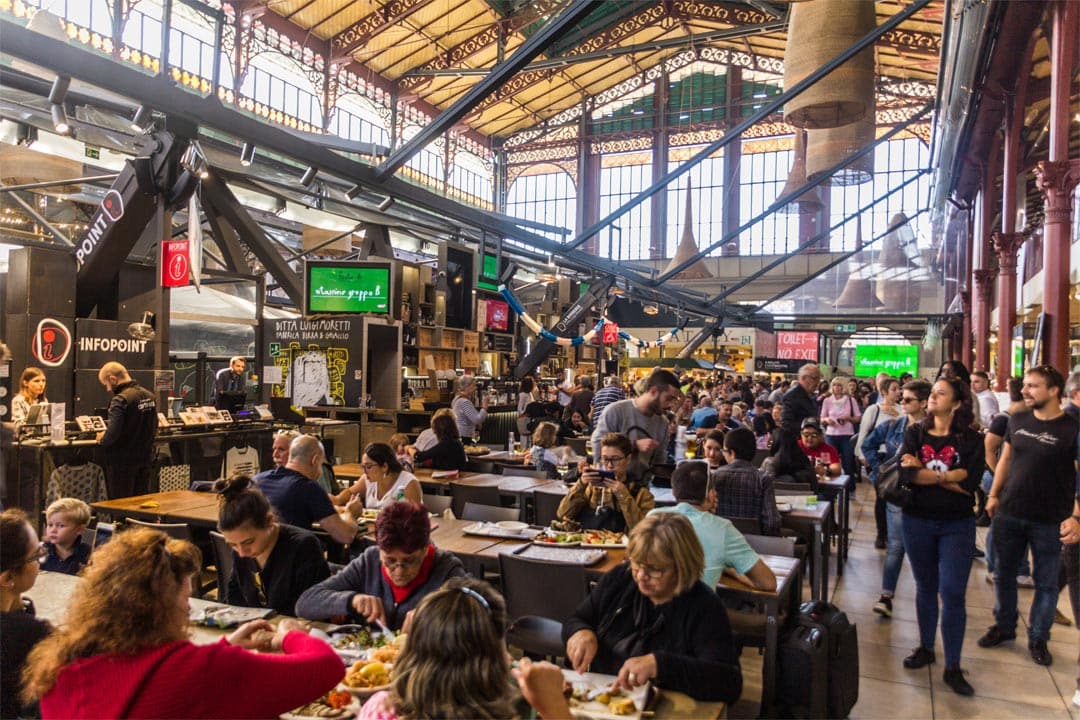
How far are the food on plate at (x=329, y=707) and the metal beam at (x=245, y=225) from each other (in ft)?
24.7

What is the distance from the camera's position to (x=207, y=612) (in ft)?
8.55

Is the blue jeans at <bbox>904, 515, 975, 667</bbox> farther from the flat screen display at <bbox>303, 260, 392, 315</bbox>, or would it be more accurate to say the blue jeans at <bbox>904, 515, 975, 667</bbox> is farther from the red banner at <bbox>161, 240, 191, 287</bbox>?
the flat screen display at <bbox>303, 260, 392, 315</bbox>

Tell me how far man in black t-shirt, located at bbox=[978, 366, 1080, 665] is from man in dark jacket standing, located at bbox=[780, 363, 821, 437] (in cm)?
207

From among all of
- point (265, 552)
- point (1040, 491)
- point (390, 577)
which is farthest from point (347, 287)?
point (1040, 491)

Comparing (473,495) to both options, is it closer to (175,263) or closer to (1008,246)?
(175,263)

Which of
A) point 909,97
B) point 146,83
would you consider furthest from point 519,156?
point 146,83

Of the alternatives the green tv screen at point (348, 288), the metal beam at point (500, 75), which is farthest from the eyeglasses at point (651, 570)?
the green tv screen at point (348, 288)

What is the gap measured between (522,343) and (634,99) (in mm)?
17103

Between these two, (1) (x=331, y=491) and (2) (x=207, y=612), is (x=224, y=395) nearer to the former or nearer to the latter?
(1) (x=331, y=491)

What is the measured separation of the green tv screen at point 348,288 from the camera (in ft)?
34.9

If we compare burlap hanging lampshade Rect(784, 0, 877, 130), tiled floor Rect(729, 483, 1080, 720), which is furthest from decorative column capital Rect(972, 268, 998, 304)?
tiled floor Rect(729, 483, 1080, 720)

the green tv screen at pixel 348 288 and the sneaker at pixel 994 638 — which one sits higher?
the green tv screen at pixel 348 288

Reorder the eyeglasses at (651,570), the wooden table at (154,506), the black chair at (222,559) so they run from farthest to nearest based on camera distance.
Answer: the wooden table at (154,506)
the black chair at (222,559)
the eyeglasses at (651,570)

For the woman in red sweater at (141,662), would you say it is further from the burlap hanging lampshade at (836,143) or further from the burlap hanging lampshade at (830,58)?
the burlap hanging lampshade at (836,143)
